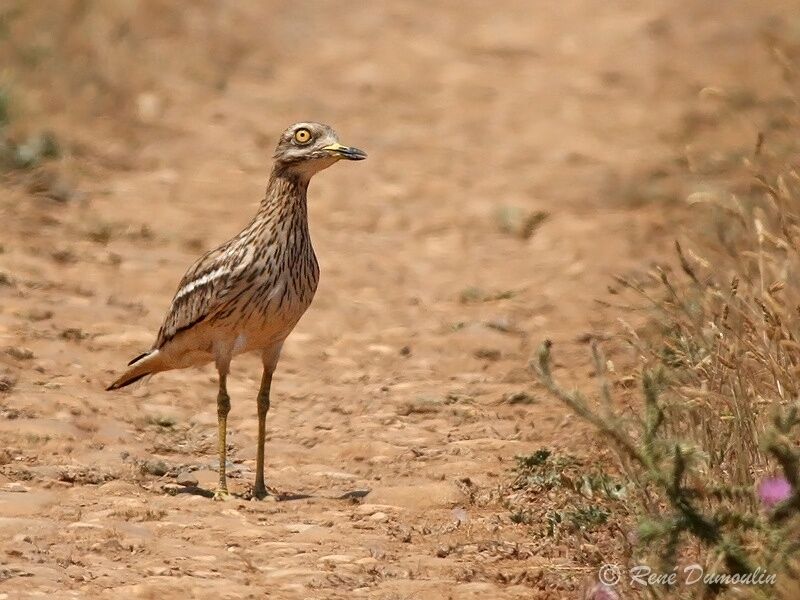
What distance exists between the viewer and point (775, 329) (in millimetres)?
5355

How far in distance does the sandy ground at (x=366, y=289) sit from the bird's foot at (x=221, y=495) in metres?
0.09

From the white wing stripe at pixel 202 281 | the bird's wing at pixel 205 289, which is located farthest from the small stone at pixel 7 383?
the white wing stripe at pixel 202 281

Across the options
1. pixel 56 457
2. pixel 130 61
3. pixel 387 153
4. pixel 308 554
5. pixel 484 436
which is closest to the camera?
pixel 308 554

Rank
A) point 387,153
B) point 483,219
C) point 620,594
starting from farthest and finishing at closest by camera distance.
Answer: point 387,153 < point 483,219 < point 620,594

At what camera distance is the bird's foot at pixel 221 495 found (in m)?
6.69

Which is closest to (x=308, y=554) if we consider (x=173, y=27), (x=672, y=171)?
(x=672, y=171)

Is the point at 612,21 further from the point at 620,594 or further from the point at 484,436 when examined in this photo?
the point at 620,594

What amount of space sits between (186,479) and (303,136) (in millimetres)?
1756

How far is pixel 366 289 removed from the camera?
34.4ft

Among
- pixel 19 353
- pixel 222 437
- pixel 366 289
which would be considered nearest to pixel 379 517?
pixel 222 437

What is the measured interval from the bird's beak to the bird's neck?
23 cm

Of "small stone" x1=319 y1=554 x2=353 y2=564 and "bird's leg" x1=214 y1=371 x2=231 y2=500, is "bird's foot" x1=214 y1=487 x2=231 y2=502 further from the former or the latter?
"small stone" x1=319 y1=554 x2=353 y2=564

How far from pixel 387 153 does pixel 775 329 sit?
27.3 ft

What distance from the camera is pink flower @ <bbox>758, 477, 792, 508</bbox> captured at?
15.1 ft
